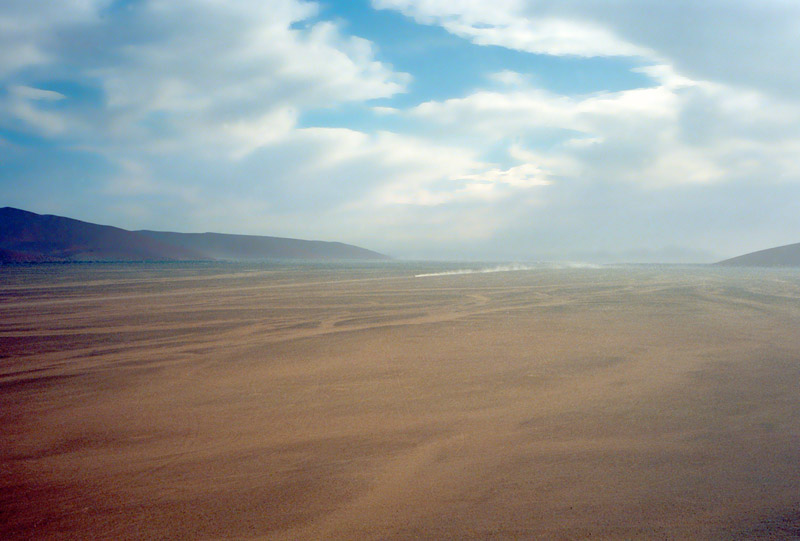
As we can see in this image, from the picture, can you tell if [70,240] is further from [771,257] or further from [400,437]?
[771,257]

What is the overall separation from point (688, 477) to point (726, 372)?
4.87m

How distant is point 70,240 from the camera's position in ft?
509

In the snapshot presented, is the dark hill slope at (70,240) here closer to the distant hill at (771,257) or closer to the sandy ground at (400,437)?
the sandy ground at (400,437)

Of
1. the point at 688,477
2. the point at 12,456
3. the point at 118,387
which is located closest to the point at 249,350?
the point at 118,387

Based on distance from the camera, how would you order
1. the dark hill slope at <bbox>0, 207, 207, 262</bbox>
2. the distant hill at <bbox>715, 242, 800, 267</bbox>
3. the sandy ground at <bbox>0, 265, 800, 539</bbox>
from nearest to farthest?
1. the sandy ground at <bbox>0, 265, 800, 539</bbox>
2. the distant hill at <bbox>715, 242, 800, 267</bbox>
3. the dark hill slope at <bbox>0, 207, 207, 262</bbox>

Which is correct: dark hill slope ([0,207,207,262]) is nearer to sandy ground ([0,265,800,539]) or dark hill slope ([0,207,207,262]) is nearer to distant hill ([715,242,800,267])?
sandy ground ([0,265,800,539])

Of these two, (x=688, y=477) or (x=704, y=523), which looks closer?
(x=704, y=523)

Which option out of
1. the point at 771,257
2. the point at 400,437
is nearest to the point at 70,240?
the point at 400,437

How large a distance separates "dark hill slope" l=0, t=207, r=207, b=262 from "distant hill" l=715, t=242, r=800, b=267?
164020mm

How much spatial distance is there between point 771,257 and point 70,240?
197m

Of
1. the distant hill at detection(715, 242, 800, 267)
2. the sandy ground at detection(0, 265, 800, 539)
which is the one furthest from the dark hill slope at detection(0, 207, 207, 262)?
the distant hill at detection(715, 242, 800, 267)

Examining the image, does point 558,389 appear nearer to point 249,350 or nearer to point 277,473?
point 277,473

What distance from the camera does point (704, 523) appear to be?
3867 mm

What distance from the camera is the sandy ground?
3969 mm
